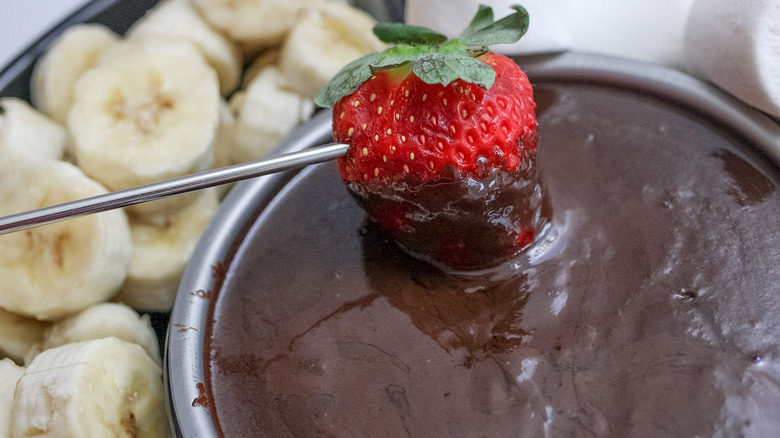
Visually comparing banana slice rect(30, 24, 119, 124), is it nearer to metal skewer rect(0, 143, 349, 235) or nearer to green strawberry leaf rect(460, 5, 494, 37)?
metal skewer rect(0, 143, 349, 235)

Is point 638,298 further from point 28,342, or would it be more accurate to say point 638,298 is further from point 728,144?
point 28,342

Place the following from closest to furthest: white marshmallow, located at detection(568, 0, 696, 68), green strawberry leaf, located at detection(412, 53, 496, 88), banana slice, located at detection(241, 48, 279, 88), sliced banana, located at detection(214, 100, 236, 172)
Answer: green strawberry leaf, located at detection(412, 53, 496, 88) < white marshmallow, located at detection(568, 0, 696, 68) < sliced banana, located at detection(214, 100, 236, 172) < banana slice, located at detection(241, 48, 279, 88)

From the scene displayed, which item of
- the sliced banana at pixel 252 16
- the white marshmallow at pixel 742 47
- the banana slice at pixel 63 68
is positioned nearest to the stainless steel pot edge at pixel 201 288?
the sliced banana at pixel 252 16

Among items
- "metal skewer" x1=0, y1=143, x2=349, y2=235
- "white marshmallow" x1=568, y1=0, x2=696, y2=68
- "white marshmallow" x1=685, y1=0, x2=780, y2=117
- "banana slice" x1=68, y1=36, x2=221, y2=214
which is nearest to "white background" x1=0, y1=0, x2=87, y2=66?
"banana slice" x1=68, y1=36, x2=221, y2=214

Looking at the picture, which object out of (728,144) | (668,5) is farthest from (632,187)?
(668,5)

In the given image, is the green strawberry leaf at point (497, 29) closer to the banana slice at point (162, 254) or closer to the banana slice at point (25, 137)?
the banana slice at point (162, 254)

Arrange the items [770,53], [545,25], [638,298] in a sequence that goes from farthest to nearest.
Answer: [545,25], [770,53], [638,298]
